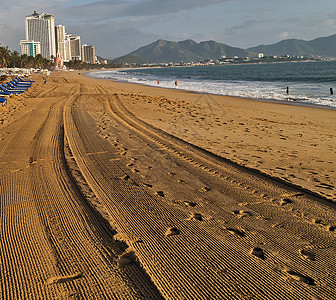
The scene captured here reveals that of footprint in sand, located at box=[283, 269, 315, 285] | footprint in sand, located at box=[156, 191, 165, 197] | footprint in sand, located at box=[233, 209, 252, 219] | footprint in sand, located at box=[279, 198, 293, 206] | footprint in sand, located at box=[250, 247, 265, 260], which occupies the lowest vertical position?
footprint in sand, located at box=[283, 269, 315, 285]

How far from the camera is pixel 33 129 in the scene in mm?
9461

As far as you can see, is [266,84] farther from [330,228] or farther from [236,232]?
[236,232]

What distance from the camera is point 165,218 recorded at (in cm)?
394

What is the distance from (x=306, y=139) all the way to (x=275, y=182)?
421 centimetres

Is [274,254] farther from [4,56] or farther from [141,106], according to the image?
[4,56]

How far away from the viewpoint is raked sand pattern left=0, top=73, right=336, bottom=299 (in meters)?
2.72

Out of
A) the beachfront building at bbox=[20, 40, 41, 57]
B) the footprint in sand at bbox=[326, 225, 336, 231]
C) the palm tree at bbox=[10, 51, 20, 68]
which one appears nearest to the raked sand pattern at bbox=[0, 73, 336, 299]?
the footprint in sand at bbox=[326, 225, 336, 231]

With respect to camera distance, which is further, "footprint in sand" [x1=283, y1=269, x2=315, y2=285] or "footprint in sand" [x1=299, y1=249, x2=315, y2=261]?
"footprint in sand" [x1=299, y1=249, x2=315, y2=261]

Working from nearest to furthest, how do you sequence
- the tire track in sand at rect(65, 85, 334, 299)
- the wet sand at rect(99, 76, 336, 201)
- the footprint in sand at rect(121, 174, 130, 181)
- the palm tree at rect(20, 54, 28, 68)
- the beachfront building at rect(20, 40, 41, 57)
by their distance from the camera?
the tire track in sand at rect(65, 85, 334, 299) < the footprint in sand at rect(121, 174, 130, 181) < the wet sand at rect(99, 76, 336, 201) < the palm tree at rect(20, 54, 28, 68) < the beachfront building at rect(20, 40, 41, 57)

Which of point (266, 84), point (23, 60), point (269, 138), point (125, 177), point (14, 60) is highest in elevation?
point (23, 60)

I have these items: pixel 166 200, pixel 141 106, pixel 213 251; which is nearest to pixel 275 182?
pixel 166 200

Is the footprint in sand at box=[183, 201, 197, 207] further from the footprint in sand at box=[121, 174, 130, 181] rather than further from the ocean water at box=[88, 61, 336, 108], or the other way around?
the ocean water at box=[88, 61, 336, 108]

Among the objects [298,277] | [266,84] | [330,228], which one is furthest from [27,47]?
[298,277]

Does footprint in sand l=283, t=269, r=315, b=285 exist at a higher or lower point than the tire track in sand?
lower
